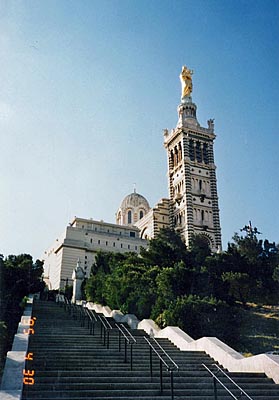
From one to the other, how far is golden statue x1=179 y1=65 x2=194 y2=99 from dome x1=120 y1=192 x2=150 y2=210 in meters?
19.9

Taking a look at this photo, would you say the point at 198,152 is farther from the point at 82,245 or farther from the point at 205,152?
the point at 82,245

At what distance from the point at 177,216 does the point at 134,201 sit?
17.1 m

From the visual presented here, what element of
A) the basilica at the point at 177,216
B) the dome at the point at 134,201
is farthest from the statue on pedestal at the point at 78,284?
the dome at the point at 134,201

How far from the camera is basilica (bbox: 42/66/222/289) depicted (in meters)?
57.5

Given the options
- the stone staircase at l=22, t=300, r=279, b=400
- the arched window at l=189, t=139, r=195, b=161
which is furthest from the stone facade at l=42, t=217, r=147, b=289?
the stone staircase at l=22, t=300, r=279, b=400

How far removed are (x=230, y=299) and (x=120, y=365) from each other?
60.6ft

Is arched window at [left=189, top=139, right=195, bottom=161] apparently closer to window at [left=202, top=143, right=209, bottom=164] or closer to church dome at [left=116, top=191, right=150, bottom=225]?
window at [left=202, top=143, right=209, bottom=164]

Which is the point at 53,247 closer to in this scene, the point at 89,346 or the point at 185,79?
the point at 185,79

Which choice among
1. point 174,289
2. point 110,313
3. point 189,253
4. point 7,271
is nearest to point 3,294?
point 7,271

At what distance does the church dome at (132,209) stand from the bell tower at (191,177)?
12.1 m

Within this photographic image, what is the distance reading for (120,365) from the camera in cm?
1145

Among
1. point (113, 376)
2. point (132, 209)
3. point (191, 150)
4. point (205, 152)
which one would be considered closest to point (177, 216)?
point (191, 150)

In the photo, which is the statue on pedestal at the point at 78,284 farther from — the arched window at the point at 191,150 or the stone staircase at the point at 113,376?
the arched window at the point at 191,150

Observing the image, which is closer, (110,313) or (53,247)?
(110,313)
